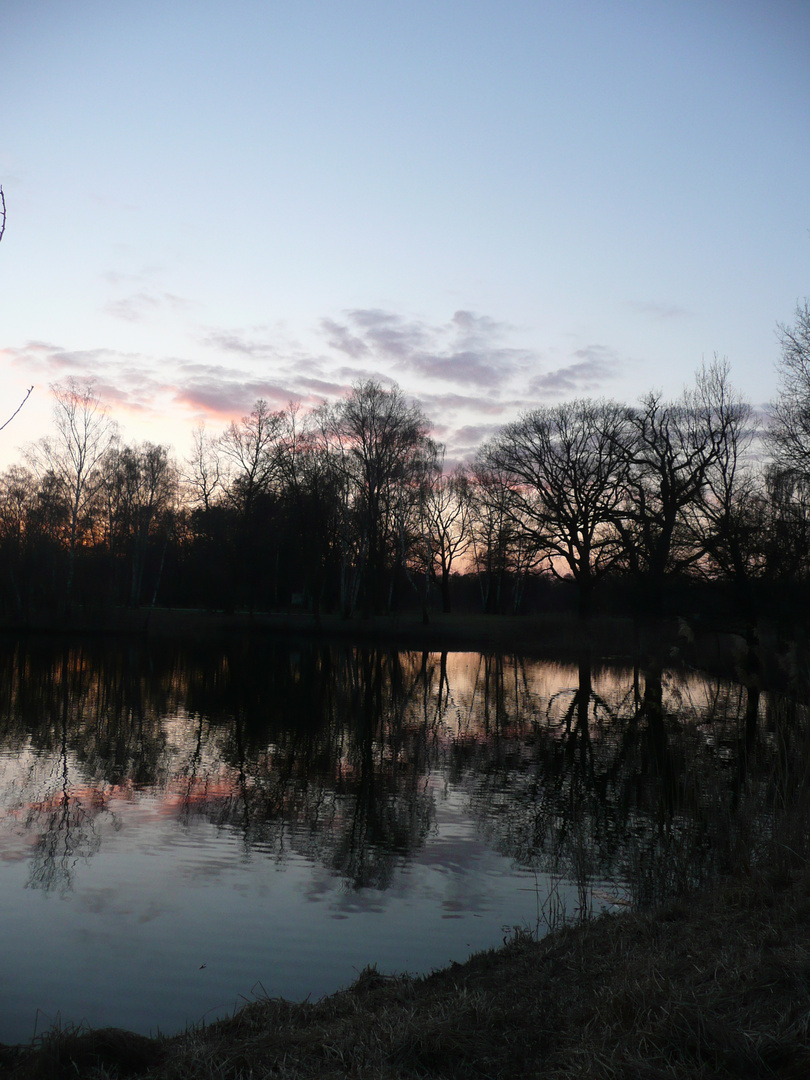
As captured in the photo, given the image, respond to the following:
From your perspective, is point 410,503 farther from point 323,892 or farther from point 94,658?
point 323,892

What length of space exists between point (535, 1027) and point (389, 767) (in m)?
8.95

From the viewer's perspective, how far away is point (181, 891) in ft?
23.9

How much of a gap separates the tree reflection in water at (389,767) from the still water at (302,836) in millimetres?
56

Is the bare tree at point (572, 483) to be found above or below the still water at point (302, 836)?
above

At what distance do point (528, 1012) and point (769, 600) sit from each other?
2471cm

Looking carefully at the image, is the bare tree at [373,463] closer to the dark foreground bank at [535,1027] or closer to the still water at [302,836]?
the still water at [302,836]

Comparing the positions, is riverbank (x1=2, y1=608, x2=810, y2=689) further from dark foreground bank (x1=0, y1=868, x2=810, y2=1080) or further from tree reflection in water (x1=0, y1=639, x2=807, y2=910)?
dark foreground bank (x1=0, y1=868, x2=810, y2=1080)

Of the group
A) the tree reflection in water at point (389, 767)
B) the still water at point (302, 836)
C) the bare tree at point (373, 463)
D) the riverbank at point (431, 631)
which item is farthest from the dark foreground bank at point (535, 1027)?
the bare tree at point (373, 463)

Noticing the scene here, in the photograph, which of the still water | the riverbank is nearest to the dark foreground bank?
the still water

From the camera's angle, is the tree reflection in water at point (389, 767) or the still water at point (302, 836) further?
the tree reflection in water at point (389, 767)

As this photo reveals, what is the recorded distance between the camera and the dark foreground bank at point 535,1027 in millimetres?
3574

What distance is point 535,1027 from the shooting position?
4145 millimetres

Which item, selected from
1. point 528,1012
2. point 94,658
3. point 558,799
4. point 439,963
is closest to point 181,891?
point 439,963

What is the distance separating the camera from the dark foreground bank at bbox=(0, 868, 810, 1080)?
3.57 meters
